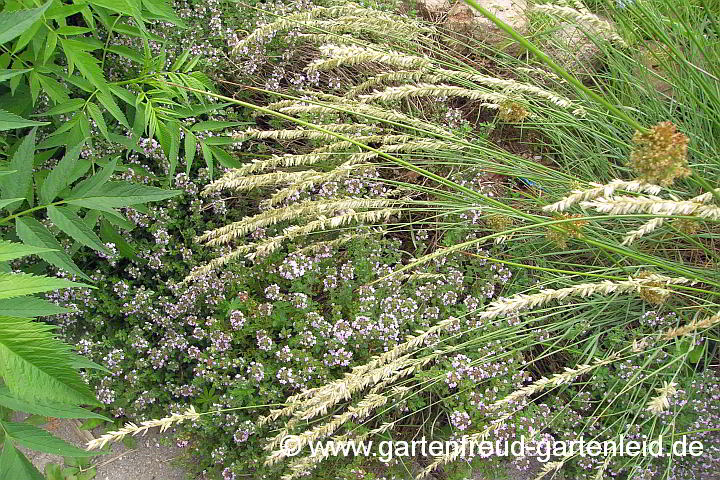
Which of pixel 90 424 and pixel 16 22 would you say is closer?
pixel 16 22

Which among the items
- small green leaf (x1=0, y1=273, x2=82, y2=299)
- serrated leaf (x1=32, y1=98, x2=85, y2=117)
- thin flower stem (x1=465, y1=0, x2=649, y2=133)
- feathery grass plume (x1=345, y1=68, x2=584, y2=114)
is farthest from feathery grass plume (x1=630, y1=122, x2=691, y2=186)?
serrated leaf (x1=32, y1=98, x2=85, y2=117)

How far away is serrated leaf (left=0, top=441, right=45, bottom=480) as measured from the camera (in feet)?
5.00

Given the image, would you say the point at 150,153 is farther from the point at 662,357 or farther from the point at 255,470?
the point at 662,357

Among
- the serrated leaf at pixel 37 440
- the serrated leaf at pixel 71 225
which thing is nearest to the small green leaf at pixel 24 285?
the serrated leaf at pixel 37 440

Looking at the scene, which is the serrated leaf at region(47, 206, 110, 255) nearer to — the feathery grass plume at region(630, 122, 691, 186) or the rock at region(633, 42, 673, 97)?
the feathery grass plume at region(630, 122, 691, 186)

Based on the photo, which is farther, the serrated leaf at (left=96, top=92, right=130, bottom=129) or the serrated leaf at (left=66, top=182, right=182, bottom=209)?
the serrated leaf at (left=96, top=92, right=130, bottom=129)

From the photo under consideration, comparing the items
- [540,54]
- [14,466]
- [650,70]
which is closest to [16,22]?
[14,466]

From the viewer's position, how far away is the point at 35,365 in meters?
1.33

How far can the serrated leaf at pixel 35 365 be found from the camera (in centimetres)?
130

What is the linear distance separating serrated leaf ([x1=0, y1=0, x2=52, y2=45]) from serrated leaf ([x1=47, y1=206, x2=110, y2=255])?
601mm

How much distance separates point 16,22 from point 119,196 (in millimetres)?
638

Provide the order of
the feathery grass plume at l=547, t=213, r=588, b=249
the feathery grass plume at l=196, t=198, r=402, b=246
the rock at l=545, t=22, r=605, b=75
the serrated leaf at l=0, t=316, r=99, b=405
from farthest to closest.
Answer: the rock at l=545, t=22, r=605, b=75, the feathery grass plume at l=196, t=198, r=402, b=246, the feathery grass plume at l=547, t=213, r=588, b=249, the serrated leaf at l=0, t=316, r=99, b=405

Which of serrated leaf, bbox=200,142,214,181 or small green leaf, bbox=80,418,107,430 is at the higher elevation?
serrated leaf, bbox=200,142,214,181

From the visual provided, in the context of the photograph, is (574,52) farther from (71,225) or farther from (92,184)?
(71,225)
